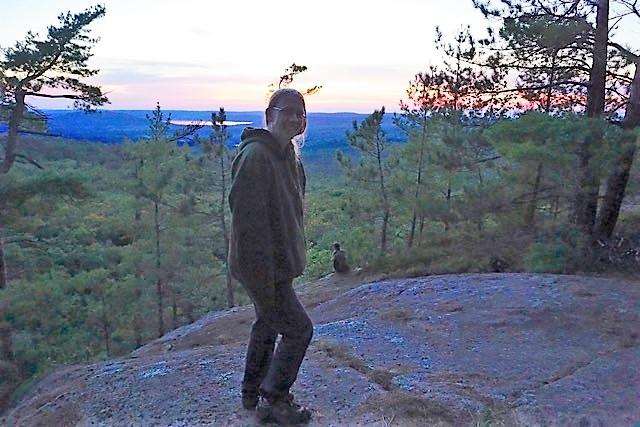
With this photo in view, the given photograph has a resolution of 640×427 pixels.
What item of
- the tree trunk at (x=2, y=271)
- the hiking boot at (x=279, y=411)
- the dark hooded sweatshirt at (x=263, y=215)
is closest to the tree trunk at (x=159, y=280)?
the tree trunk at (x=2, y=271)

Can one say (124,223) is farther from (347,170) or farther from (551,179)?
(551,179)

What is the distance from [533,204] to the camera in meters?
11.2

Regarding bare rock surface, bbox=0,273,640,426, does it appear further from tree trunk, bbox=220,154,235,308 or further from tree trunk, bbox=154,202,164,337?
tree trunk, bbox=220,154,235,308

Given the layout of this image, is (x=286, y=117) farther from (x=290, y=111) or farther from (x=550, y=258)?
(x=550, y=258)

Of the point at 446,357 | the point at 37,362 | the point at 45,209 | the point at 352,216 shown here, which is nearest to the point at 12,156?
the point at 45,209

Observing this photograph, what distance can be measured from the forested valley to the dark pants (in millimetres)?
5637

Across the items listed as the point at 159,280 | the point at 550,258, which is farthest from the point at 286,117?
the point at 159,280

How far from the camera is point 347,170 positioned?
18.9 meters

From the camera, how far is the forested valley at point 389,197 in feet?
29.6

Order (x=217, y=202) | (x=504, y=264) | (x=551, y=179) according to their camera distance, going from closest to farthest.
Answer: (x=551, y=179) → (x=504, y=264) → (x=217, y=202)

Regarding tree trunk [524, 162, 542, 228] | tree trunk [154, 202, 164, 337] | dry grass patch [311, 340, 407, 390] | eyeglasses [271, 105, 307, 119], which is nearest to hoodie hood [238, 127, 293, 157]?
eyeglasses [271, 105, 307, 119]

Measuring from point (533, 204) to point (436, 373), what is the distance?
288 inches

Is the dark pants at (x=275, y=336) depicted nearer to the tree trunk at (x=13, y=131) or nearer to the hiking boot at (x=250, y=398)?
the hiking boot at (x=250, y=398)

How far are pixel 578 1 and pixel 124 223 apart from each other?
547 inches
